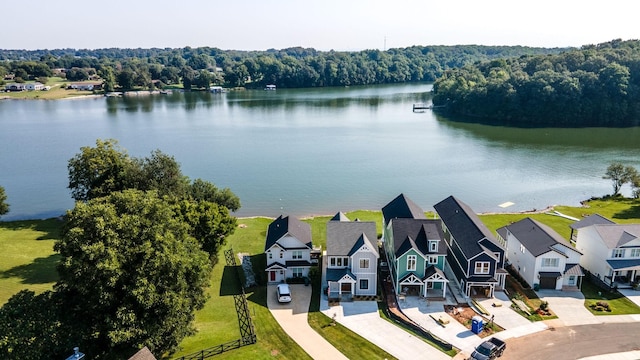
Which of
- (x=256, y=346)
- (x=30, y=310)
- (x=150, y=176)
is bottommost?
(x=256, y=346)

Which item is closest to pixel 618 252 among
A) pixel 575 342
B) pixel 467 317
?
pixel 575 342

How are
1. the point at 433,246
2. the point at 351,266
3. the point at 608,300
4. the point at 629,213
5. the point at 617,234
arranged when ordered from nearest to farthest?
the point at 608,300, the point at 351,266, the point at 433,246, the point at 617,234, the point at 629,213

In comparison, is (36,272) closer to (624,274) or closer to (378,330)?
(378,330)

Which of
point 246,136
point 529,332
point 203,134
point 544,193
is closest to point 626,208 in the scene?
point 544,193

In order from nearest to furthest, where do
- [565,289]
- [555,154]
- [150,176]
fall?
[565,289], [150,176], [555,154]

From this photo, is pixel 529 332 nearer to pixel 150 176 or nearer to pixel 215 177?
pixel 150 176

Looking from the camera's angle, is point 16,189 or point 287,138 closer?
point 16,189

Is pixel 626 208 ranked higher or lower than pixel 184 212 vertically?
lower

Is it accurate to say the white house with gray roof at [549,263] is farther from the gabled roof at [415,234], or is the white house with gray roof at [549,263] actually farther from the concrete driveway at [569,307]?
the gabled roof at [415,234]
